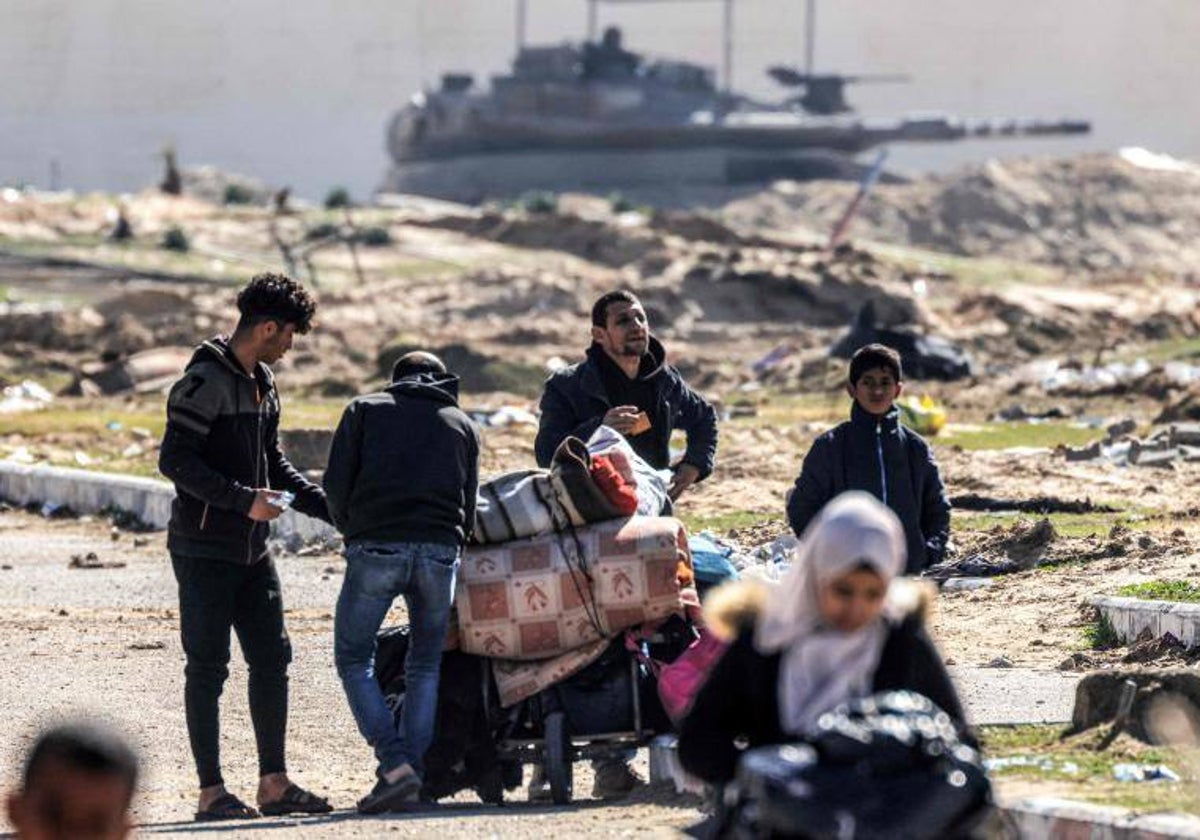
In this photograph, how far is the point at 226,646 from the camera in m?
9.30

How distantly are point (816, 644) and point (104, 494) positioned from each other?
15800mm

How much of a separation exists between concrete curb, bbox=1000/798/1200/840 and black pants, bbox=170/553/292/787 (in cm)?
281

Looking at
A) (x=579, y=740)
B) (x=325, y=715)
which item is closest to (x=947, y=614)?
(x=325, y=715)

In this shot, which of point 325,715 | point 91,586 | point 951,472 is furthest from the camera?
point 951,472

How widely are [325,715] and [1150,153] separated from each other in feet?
345

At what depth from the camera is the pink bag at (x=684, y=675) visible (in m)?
8.81

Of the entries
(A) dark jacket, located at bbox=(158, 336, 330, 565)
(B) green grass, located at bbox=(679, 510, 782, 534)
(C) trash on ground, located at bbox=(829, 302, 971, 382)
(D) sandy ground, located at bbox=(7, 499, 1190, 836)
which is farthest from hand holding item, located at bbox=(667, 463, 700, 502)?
(C) trash on ground, located at bbox=(829, 302, 971, 382)

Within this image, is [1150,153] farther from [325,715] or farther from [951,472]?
[325,715]

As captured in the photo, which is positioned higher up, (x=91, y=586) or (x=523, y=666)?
(x=523, y=666)

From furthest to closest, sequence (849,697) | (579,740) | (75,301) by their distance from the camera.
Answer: (75,301)
(579,740)
(849,697)

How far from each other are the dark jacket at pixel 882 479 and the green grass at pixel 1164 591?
2905mm

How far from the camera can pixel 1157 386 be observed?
3038cm

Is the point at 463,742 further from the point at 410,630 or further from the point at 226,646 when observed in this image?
the point at 226,646

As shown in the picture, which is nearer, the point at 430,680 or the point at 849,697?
the point at 849,697
